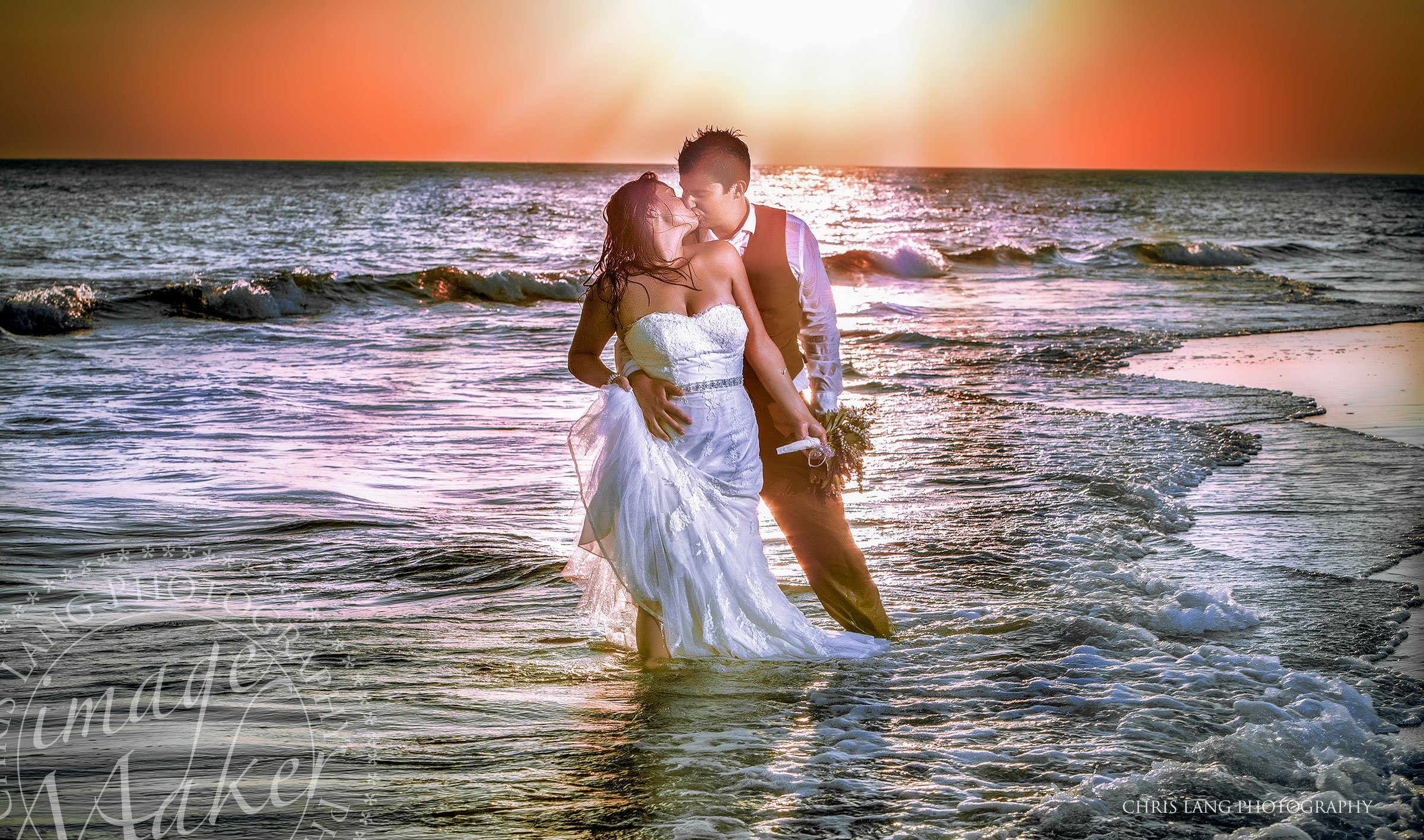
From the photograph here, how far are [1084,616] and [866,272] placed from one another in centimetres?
2480

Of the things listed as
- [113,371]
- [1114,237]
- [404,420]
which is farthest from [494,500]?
[1114,237]

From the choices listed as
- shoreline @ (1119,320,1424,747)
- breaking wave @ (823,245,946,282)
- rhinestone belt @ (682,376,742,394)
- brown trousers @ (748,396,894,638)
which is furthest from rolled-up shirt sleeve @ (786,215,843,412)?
breaking wave @ (823,245,946,282)

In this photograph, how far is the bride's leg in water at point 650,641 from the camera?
4332mm

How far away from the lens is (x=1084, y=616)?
4910mm

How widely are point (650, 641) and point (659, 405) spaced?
1.03m

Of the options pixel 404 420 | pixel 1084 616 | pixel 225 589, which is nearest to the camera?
pixel 1084 616

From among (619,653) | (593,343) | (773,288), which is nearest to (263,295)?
(619,653)

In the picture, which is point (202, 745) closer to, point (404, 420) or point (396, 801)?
point (396, 801)

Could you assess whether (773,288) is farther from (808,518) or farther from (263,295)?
(263,295)

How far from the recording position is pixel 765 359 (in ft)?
13.6

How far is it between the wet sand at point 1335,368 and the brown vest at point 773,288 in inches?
262

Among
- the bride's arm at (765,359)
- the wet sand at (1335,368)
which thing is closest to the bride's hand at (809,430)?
the bride's arm at (765,359)

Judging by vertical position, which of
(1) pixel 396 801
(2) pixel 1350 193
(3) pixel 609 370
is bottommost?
(1) pixel 396 801

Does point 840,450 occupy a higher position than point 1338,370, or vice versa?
point 840,450
